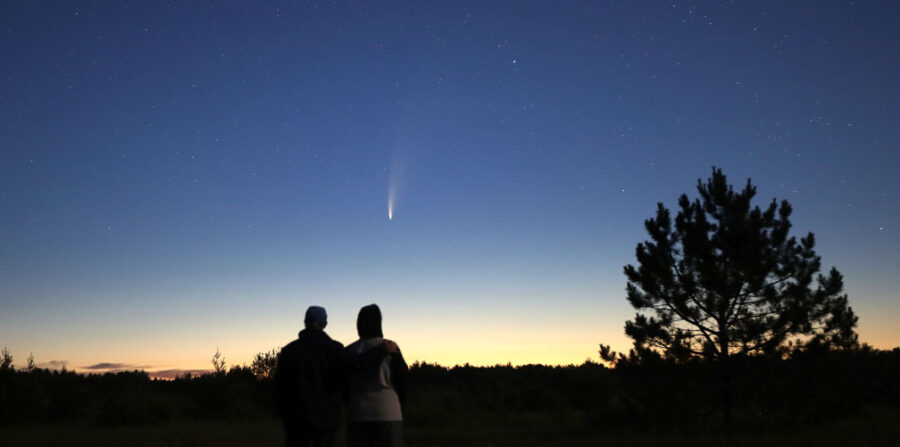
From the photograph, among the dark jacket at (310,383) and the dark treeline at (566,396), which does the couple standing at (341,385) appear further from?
the dark treeline at (566,396)

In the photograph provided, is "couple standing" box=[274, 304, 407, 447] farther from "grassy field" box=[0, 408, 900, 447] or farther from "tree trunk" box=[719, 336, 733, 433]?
"tree trunk" box=[719, 336, 733, 433]

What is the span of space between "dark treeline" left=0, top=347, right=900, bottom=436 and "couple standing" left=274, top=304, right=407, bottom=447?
14.3 metres

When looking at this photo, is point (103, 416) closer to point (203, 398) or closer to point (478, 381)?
point (203, 398)

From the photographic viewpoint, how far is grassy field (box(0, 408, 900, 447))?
1557 centimetres

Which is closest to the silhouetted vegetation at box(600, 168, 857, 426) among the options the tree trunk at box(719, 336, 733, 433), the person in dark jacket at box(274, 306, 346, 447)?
the tree trunk at box(719, 336, 733, 433)

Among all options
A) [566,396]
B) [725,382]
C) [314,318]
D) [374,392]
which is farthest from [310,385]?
[566,396]

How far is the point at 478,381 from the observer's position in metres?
41.4

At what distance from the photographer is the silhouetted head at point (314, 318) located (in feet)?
20.4

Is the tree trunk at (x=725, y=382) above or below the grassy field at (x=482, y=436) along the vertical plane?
above

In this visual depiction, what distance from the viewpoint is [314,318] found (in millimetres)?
6219

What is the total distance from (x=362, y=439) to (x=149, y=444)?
14.5 meters

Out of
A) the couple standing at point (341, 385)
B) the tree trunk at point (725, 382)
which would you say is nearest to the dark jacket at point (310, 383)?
the couple standing at point (341, 385)

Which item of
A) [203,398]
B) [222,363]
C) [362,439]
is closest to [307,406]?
[362,439]

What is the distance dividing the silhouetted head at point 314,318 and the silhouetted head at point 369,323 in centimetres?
68
